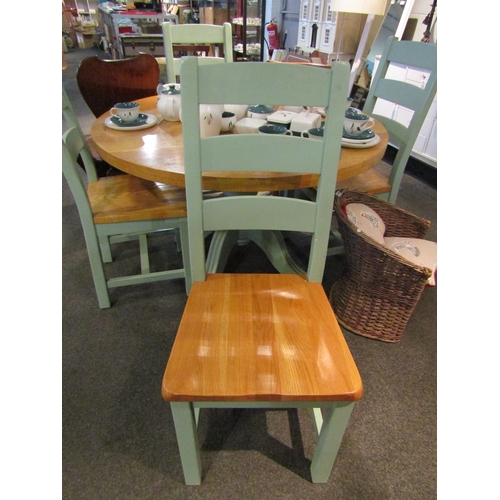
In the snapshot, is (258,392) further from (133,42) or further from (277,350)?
(133,42)

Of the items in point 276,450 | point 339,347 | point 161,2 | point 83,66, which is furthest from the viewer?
point 161,2

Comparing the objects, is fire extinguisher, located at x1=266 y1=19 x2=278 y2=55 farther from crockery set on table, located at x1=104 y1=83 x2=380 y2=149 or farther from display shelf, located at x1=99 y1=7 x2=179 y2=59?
crockery set on table, located at x1=104 y1=83 x2=380 y2=149

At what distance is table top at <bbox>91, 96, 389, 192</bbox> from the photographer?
103 cm

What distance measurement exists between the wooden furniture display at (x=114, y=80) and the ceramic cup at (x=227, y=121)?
1119 millimetres

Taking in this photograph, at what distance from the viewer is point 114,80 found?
6.62 ft

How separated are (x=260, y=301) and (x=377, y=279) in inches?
23.8

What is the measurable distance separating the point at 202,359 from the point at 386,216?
114cm

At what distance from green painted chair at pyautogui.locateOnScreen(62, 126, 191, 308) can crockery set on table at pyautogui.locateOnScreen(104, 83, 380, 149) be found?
245 mm

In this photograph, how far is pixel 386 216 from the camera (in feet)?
5.07

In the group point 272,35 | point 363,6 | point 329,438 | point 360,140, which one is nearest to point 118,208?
point 360,140

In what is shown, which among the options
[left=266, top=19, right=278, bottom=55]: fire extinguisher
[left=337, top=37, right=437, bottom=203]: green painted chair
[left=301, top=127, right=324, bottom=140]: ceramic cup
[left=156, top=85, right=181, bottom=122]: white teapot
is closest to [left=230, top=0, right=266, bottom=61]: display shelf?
[left=266, top=19, right=278, bottom=55]: fire extinguisher

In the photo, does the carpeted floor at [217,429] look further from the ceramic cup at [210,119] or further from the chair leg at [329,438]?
the ceramic cup at [210,119]

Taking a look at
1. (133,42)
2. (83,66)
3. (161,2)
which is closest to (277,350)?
(83,66)

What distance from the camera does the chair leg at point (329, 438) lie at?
84 centimetres
